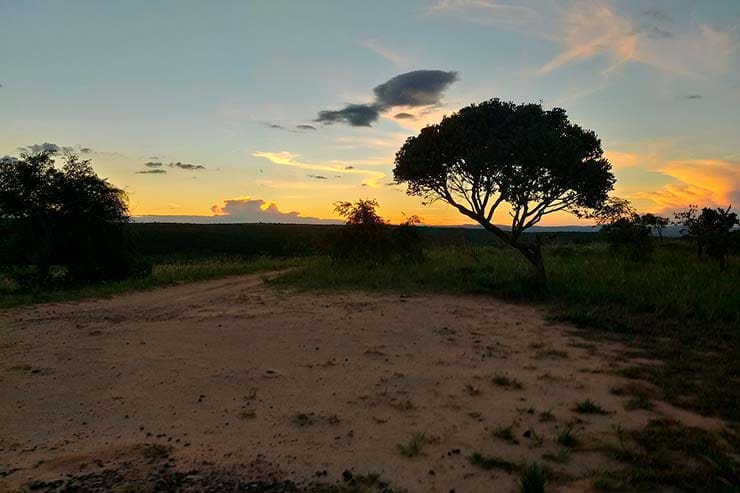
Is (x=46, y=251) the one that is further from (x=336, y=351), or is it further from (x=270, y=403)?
(x=270, y=403)

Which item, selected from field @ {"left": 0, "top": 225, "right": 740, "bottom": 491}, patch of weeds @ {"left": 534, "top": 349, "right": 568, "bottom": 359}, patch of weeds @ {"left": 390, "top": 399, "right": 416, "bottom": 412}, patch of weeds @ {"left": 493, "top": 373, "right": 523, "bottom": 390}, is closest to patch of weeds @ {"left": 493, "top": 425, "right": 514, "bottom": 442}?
field @ {"left": 0, "top": 225, "right": 740, "bottom": 491}

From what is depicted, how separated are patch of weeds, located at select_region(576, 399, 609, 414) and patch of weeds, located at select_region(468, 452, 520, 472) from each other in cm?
158

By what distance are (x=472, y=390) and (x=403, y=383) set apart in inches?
34.6

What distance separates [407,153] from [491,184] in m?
2.80

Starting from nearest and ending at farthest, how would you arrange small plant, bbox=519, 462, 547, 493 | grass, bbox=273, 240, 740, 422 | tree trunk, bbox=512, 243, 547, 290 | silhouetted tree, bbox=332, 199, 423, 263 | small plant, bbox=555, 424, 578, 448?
small plant, bbox=519, 462, 547, 493 → small plant, bbox=555, 424, 578, 448 → grass, bbox=273, 240, 740, 422 → tree trunk, bbox=512, 243, 547, 290 → silhouetted tree, bbox=332, 199, 423, 263

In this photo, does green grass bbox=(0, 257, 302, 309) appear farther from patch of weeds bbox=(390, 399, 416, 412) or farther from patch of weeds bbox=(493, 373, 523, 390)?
patch of weeds bbox=(493, 373, 523, 390)

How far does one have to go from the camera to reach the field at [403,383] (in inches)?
174

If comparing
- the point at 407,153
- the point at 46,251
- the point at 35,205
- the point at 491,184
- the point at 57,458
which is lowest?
the point at 57,458

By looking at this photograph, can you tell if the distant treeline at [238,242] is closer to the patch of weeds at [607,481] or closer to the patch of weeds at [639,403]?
the patch of weeds at [639,403]

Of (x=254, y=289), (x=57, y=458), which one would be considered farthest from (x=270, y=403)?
(x=254, y=289)

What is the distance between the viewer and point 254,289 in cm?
1488

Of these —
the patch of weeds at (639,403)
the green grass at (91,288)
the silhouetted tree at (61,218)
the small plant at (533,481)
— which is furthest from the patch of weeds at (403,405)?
the silhouetted tree at (61,218)

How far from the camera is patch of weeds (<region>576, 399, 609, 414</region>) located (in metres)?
5.56

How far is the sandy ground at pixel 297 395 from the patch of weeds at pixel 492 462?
10cm
